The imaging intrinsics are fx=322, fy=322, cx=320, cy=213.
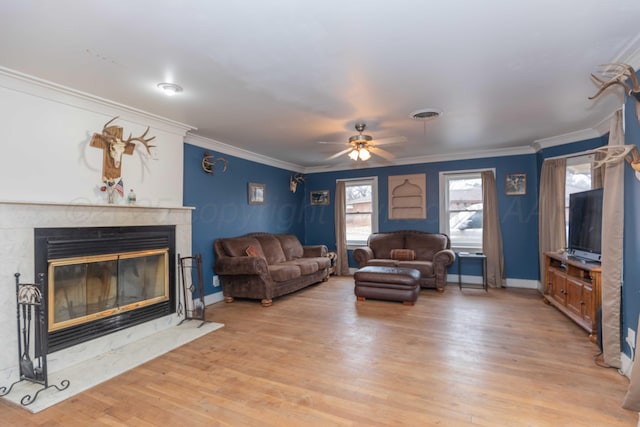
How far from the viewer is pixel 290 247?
634cm

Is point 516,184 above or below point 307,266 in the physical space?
above

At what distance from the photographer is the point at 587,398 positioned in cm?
228

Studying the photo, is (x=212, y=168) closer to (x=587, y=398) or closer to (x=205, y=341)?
(x=205, y=341)

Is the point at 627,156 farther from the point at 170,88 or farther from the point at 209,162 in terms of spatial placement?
the point at 209,162

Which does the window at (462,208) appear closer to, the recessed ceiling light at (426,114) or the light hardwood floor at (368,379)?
the light hardwood floor at (368,379)

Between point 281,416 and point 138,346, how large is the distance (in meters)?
1.98

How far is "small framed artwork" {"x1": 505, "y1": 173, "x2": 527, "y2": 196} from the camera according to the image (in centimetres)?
577

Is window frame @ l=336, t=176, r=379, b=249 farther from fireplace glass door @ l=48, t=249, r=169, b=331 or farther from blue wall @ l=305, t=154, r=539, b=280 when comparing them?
fireplace glass door @ l=48, t=249, r=169, b=331

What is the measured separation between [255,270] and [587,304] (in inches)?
157

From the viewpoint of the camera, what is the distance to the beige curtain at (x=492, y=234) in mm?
5805

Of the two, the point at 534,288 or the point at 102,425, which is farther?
the point at 534,288

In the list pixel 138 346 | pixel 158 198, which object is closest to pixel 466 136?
pixel 158 198

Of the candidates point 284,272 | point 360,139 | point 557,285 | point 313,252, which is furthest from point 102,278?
point 557,285

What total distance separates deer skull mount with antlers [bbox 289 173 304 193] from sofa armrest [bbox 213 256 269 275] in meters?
2.72
